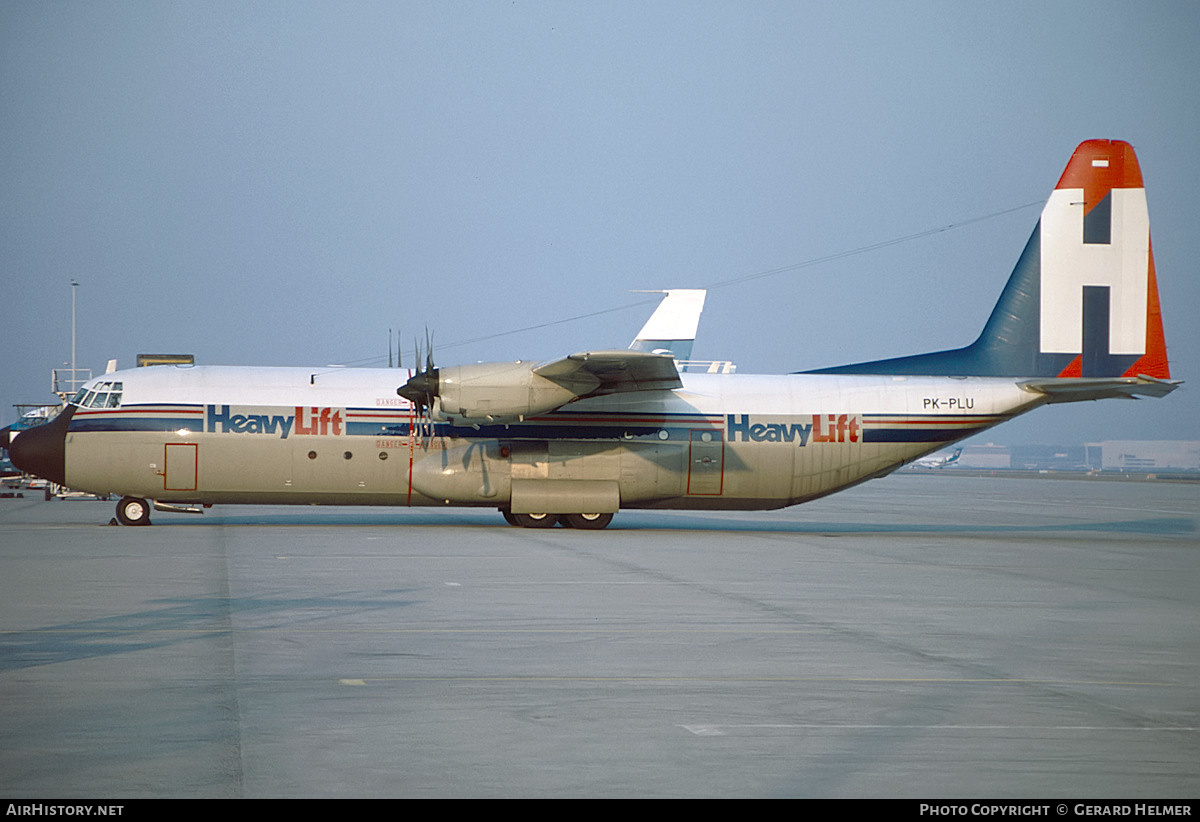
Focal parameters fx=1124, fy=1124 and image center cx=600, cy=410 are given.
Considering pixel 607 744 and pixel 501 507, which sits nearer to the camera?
pixel 607 744

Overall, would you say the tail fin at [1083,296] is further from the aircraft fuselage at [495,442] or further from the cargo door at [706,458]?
the cargo door at [706,458]

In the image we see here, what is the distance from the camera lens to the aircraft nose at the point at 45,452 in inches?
1030

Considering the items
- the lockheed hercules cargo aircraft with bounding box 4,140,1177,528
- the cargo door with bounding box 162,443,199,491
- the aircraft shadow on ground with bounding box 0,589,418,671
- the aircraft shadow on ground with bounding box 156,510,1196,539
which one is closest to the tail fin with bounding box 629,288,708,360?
the aircraft shadow on ground with bounding box 156,510,1196,539

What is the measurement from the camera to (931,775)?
6.55 metres

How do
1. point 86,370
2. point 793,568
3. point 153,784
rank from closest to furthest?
1. point 153,784
2. point 793,568
3. point 86,370

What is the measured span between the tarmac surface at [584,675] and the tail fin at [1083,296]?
8.82m

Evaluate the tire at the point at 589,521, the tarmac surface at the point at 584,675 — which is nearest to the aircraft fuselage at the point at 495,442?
the tire at the point at 589,521

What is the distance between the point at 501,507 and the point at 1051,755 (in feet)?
67.8

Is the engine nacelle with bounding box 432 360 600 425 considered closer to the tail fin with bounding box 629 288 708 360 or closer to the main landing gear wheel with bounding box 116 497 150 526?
the main landing gear wheel with bounding box 116 497 150 526

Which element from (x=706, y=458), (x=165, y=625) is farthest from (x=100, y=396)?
(x=165, y=625)

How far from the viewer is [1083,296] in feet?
92.9

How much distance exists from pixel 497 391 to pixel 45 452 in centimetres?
1083

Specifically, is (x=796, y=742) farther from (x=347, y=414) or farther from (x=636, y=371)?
(x=347, y=414)

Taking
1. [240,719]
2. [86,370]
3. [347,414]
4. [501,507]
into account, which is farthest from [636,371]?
[86,370]
